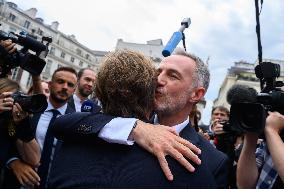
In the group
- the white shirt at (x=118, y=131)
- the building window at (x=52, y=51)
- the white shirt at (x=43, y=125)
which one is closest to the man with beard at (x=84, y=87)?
the white shirt at (x=43, y=125)

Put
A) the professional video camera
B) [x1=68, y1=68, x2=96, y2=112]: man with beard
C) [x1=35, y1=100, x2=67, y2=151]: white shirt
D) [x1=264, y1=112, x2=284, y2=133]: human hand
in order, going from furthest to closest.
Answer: [x1=68, y1=68, x2=96, y2=112]: man with beard, [x1=35, y1=100, x2=67, y2=151]: white shirt, the professional video camera, [x1=264, y1=112, x2=284, y2=133]: human hand

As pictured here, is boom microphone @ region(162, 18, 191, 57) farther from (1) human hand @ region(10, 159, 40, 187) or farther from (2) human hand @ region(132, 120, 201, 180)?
(1) human hand @ region(10, 159, 40, 187)

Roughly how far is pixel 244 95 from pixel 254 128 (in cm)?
53

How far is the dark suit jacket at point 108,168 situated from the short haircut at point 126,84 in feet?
0.42

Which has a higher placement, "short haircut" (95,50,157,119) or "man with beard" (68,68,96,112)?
"man with beard" (68,68,96,112)

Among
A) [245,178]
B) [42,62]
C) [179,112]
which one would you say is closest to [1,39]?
[42,62]

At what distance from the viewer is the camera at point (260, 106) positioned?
226 centimetres

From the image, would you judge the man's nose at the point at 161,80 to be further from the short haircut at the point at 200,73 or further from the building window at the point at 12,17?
the building window at the point at 12,17

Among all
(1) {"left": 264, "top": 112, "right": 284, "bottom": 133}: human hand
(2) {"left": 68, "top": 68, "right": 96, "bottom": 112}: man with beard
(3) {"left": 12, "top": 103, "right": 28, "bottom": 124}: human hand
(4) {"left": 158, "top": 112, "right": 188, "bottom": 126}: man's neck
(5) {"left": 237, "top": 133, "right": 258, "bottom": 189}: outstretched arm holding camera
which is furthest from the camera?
(2) {"left": 68, "top": 68, "right": 96, "bottom": 112}: man with beard

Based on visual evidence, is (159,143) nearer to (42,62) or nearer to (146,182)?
(146,182)

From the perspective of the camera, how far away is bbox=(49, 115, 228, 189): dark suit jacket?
1.47 metres

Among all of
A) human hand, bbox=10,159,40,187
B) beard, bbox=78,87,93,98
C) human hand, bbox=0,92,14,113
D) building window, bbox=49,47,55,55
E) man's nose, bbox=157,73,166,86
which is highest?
building window, bbox=49,47,55,55

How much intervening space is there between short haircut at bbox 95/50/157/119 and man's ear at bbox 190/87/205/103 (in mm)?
879

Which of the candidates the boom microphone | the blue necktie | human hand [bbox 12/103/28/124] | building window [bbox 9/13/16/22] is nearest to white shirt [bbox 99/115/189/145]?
the boom microphone
